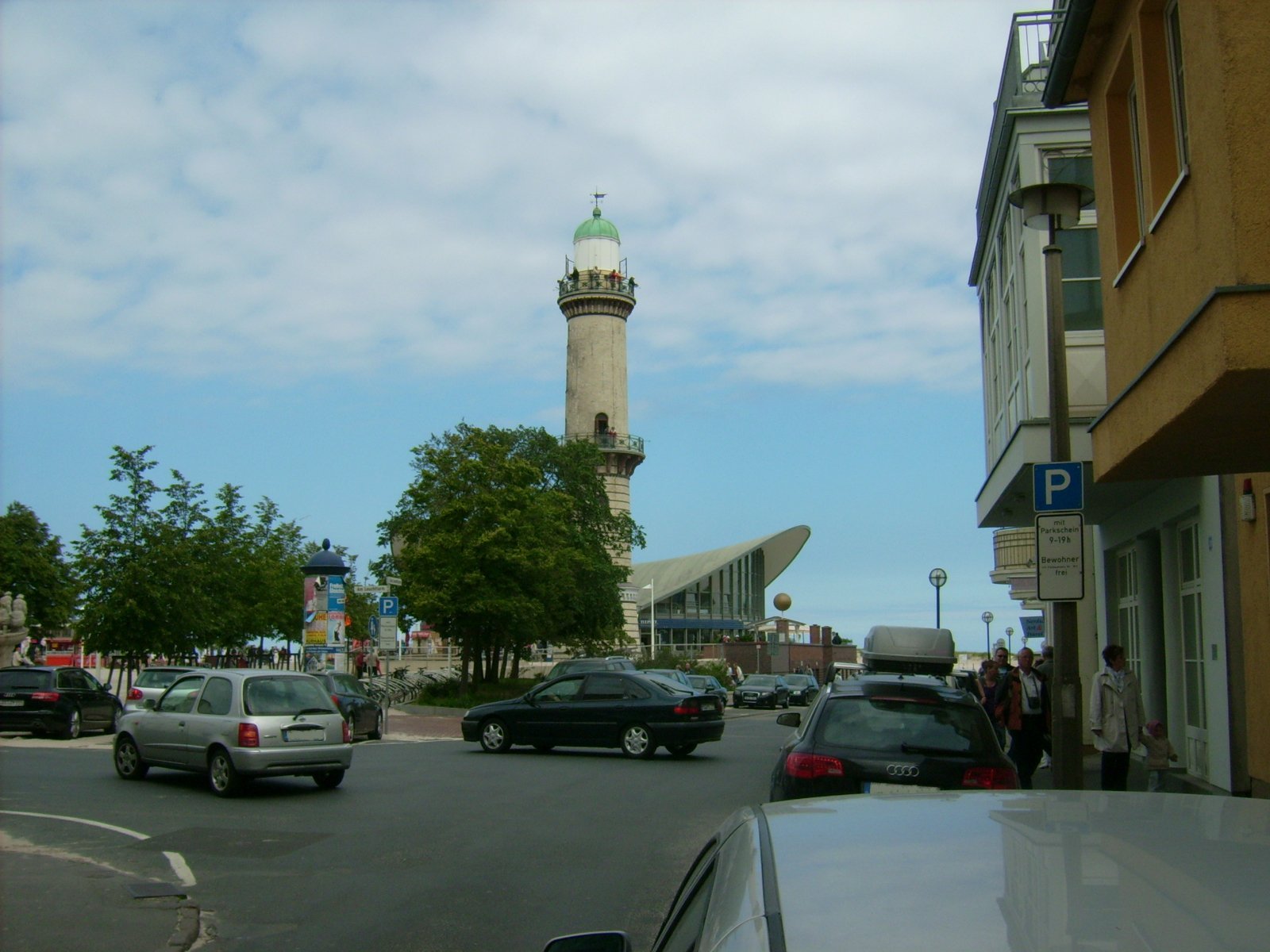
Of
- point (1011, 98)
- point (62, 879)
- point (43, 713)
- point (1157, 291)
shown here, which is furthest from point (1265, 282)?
point (43, 713)

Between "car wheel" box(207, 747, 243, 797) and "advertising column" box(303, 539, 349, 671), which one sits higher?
"advertising column" box(303, 539, 349, 671)

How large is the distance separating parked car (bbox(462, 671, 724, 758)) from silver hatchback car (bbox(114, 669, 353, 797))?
19.7 ft

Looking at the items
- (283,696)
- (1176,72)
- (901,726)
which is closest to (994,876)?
(901,726)

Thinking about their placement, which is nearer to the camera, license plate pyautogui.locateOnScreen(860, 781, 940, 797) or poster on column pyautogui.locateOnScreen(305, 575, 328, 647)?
license plate pyautogui.locateOnScreen(860, 781, 940, 797)

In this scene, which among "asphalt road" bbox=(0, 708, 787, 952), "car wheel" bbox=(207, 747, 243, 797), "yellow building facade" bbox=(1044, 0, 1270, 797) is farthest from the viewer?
"car wheel" bbox=(207, 747, 243, 797)

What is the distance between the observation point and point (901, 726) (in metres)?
9.90

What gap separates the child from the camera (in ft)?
39.8

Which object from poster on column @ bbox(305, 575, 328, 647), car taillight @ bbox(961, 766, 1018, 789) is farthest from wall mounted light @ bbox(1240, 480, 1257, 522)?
poster on column @ bbox(305, 575, 328, 647)

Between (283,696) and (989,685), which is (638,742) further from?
(283,696)

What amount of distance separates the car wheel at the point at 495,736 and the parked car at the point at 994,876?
20.8 m

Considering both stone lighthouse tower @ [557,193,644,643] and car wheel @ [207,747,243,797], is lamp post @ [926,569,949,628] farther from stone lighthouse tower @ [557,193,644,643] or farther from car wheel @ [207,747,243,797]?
stone lighthouse tower @ [557,193,644,643]

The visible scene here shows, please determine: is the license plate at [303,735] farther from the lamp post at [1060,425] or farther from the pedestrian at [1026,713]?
the lamp post at [1060,425]

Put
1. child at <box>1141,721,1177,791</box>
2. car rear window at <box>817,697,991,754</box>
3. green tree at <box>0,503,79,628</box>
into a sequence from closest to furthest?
car rear window at <box>817,697,991,754</box>
child at <box>1141,721,1177,791</box>
green tree at <box>0,503,79,628</box>

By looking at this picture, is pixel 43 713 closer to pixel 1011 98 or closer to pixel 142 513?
pixel 142 513
